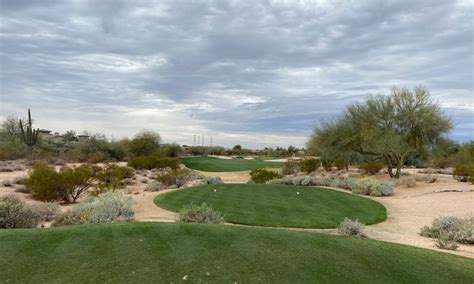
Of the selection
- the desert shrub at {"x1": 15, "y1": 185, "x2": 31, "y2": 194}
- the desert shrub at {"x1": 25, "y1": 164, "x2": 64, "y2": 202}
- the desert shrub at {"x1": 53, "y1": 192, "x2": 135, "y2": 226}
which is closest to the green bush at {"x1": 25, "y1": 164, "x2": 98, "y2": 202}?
the desert shrub at {"x1": 25, "y1": 164, "x2": 64, "y2": 202}

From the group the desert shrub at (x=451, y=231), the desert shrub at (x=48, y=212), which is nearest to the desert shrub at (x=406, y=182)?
the desert shrub at (x=451, y=231)

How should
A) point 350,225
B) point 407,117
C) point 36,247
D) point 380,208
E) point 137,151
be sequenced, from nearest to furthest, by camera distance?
point 36,247 → point 350,225 → point 380,208 → point 407,117 → point 137,151

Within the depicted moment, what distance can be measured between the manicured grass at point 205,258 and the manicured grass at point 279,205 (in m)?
5.91

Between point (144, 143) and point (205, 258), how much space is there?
5885cm

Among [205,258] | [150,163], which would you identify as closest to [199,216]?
[205,258]

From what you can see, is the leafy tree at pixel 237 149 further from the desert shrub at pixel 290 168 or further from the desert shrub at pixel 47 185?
the desert shrub at pixel 47 185

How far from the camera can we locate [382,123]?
33.6 m

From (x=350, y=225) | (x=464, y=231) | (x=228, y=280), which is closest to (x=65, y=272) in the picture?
(x=228, y=280)

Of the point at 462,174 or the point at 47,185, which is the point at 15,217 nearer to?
the point at 47,185

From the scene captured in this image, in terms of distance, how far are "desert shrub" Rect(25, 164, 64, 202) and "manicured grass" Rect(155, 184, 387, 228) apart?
236 inches

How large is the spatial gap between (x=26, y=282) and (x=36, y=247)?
1347 mm

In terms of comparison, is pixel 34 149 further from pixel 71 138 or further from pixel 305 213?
pixel 305 213

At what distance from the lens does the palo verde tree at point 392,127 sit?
3105 centimetres

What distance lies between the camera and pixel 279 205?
666 inches
